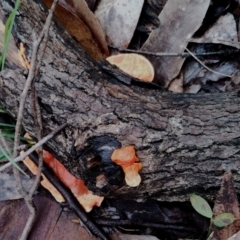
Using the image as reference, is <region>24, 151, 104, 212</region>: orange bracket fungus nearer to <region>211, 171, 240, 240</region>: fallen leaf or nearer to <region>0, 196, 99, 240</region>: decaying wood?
<region>0, 196, 99, 240</region>: decaying wood

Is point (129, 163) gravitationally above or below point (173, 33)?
below

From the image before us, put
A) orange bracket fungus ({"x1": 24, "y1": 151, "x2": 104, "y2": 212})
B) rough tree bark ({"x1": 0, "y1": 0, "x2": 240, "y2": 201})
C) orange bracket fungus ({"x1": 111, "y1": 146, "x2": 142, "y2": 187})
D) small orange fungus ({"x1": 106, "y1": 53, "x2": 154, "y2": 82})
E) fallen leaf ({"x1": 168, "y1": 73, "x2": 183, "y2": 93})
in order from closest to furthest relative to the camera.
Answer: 1. orange bracket fungus ({"x1": 111, "y1": 146, "x2": 142, "y2": 187})
2. rough tree bark ({"x1": 0, "y1": 0, "x2": 240, "y2": 201})
3. orange bracket fungus ({"x1": 24, "y1": 151, "x2": 104, "y2": 212})
4. small orange fungus ({"x1": 106, "y1": 53, "x2": 154, "y2": 82})
5. fallen leaf ({"x1": 168, "y1": 73, "x2": 183, "y2": 93})

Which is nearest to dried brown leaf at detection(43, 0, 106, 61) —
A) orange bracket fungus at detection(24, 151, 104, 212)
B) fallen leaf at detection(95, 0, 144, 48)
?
fallen leaf at detection(95, 0, 144, 48)

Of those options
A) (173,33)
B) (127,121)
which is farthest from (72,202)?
(173,33)

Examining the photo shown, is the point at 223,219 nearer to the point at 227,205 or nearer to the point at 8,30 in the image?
the point at 227,205

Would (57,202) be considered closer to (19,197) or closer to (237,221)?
(19,197)
